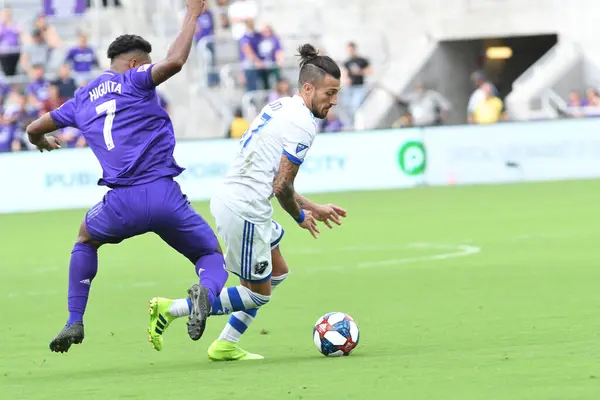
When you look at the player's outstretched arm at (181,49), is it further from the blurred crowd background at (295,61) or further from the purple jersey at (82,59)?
the purple jersey at (82,59)

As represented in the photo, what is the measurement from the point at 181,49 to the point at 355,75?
23925mm

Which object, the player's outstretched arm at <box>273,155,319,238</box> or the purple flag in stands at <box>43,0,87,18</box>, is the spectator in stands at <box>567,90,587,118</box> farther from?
the player's outstretched arm at <box>273,155,319,238</box>

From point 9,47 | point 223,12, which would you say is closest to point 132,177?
point 9,47

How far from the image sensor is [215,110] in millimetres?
33781

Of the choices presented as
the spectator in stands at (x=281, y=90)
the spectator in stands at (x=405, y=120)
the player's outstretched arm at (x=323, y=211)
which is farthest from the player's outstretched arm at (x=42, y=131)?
the spectator in stands at (x=405, y=120)

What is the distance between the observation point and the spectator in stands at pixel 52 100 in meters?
28.1

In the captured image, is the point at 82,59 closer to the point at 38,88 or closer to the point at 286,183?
the point at 38,88

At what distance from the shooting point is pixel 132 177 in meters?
8.91

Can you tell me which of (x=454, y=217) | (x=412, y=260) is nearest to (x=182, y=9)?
(x=454, y=217)

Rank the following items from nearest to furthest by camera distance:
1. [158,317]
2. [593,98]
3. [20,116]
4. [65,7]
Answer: [158,317]
[20,116]
[593,98]
[65,7]

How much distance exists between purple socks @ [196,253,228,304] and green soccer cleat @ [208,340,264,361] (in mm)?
414

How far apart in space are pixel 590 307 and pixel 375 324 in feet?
5.36

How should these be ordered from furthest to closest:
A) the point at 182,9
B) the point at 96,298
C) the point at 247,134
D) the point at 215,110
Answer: the point at 182,9
the point at 215,110
the point at 96,298
the point at 247,134

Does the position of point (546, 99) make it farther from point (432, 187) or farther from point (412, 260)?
point (412, 260)
